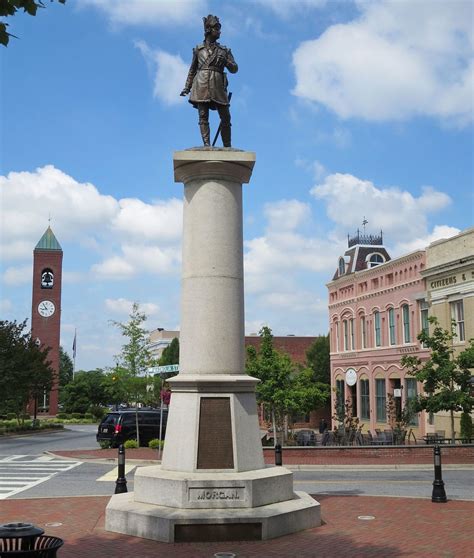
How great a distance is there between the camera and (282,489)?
10070 mm

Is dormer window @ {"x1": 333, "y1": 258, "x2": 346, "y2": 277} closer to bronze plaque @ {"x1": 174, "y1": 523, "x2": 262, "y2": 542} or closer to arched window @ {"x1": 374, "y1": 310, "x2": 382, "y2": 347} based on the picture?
arched window @ {"x1": 374, "y1": 310, "x2": 382, "y2": 347}

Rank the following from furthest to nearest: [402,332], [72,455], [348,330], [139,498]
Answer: [348,330] → [402,332] → [72,455] → [139,498]

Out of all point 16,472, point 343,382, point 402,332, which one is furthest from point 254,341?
point 16,472

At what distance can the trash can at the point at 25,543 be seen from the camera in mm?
5985

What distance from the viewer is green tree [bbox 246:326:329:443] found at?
26.7 meters

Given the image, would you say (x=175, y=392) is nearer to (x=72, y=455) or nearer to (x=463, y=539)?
(x=463, y=539)

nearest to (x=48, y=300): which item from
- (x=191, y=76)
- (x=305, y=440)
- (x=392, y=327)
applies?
(x=392, y=327)

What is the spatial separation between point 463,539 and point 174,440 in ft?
14.5

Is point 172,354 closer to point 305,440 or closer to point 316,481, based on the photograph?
A: point 305,440

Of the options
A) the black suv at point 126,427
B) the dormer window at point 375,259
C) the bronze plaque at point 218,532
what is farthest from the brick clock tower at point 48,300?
the bronze plaque at point 218,532

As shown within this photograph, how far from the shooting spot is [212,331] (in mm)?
10617

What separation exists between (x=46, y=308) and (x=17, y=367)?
103 ft

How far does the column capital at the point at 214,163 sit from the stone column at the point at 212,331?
0.05 feet

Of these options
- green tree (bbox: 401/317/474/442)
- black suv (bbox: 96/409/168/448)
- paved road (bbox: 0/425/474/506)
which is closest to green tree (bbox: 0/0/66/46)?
paved road (bbox: 0/425/474/506)
